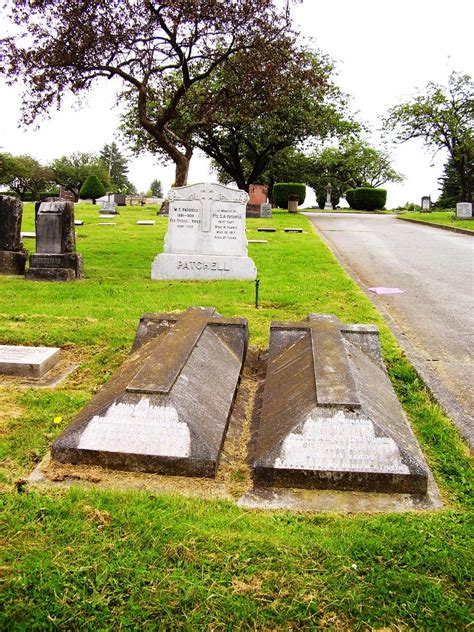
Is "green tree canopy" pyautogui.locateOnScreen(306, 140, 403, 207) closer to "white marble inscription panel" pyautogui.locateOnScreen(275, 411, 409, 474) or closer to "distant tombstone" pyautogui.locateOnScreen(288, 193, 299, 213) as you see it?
"distant tombstone" pyautogui.locateOnScreen(288, 193, 299, 213)

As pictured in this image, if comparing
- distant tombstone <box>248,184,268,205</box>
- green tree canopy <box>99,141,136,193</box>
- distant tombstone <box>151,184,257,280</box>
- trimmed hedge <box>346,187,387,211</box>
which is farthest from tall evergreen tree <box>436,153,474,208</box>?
green tree canopy <box>99,141,136,193</box>

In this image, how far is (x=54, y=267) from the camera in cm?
987

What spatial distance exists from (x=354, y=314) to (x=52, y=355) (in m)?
3.71

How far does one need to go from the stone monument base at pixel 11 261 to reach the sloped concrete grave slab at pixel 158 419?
703 centimetres

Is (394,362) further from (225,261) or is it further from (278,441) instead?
(225,261)

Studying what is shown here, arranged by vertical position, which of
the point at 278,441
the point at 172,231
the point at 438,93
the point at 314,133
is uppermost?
the point at 438,93

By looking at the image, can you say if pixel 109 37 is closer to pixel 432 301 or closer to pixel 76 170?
pixel 432 301

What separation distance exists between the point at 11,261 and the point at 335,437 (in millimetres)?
8576

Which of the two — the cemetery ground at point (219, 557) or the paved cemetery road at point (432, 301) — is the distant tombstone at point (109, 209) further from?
the cemetery ground at point (219, 557)

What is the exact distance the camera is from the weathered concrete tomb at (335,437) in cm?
297

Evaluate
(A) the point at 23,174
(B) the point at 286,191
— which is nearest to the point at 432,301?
(B) the point at 286,191

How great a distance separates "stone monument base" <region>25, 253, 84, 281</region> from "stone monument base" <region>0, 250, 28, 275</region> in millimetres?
479

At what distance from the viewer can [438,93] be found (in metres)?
36.6

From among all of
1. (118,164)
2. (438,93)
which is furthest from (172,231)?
(118,164)
